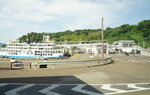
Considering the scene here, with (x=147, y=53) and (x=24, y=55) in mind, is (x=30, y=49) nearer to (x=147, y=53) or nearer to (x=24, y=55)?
(x=24, y=55)

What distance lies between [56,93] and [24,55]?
2626 inches

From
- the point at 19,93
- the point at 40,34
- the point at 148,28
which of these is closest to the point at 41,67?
the point at 19,93

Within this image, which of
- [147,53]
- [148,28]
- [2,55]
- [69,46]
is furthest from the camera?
[148,28]

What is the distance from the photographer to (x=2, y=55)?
234 feet

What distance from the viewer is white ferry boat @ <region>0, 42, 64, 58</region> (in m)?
67.3

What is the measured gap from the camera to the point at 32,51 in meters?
70.0

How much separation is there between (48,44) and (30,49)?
9.44 metres

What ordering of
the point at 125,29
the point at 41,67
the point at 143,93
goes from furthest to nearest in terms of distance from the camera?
1. the point at 125,29
2. the point at 41,67
3. the point at 143,93

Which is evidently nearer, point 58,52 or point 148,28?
point 58,52

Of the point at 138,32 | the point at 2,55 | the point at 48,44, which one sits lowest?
the point at 2,55

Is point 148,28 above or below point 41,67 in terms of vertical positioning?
above

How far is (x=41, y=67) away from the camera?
1906 centimetres

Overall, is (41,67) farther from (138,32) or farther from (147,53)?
(138,32)

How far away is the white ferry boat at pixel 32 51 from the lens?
2650 inches
